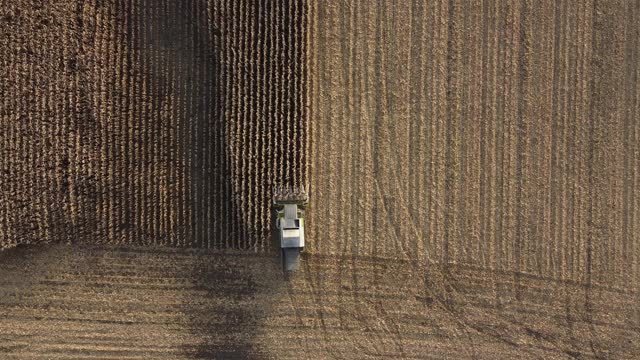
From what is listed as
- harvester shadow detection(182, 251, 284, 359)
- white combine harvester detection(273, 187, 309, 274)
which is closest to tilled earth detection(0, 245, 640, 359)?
harvester shadow detection(182, 251, 284, 359)

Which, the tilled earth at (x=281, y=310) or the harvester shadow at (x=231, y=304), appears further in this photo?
the harvester shadow at (x=231, y=304)

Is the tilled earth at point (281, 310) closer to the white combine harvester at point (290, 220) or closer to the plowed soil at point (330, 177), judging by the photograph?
the plowed soil at point (330, 177)

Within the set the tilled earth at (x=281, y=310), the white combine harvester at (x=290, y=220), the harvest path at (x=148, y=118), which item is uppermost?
the harvest path at (x=148, y=118)

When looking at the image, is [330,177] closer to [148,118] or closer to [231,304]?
[231,304]

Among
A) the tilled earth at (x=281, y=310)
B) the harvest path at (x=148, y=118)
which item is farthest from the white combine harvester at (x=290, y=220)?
the tilled earth at (x=281, y=310)

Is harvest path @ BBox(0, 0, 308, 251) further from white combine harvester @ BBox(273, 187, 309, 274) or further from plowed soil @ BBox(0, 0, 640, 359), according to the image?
white combine harvester @ BBox(273, 187, 309, 274)
